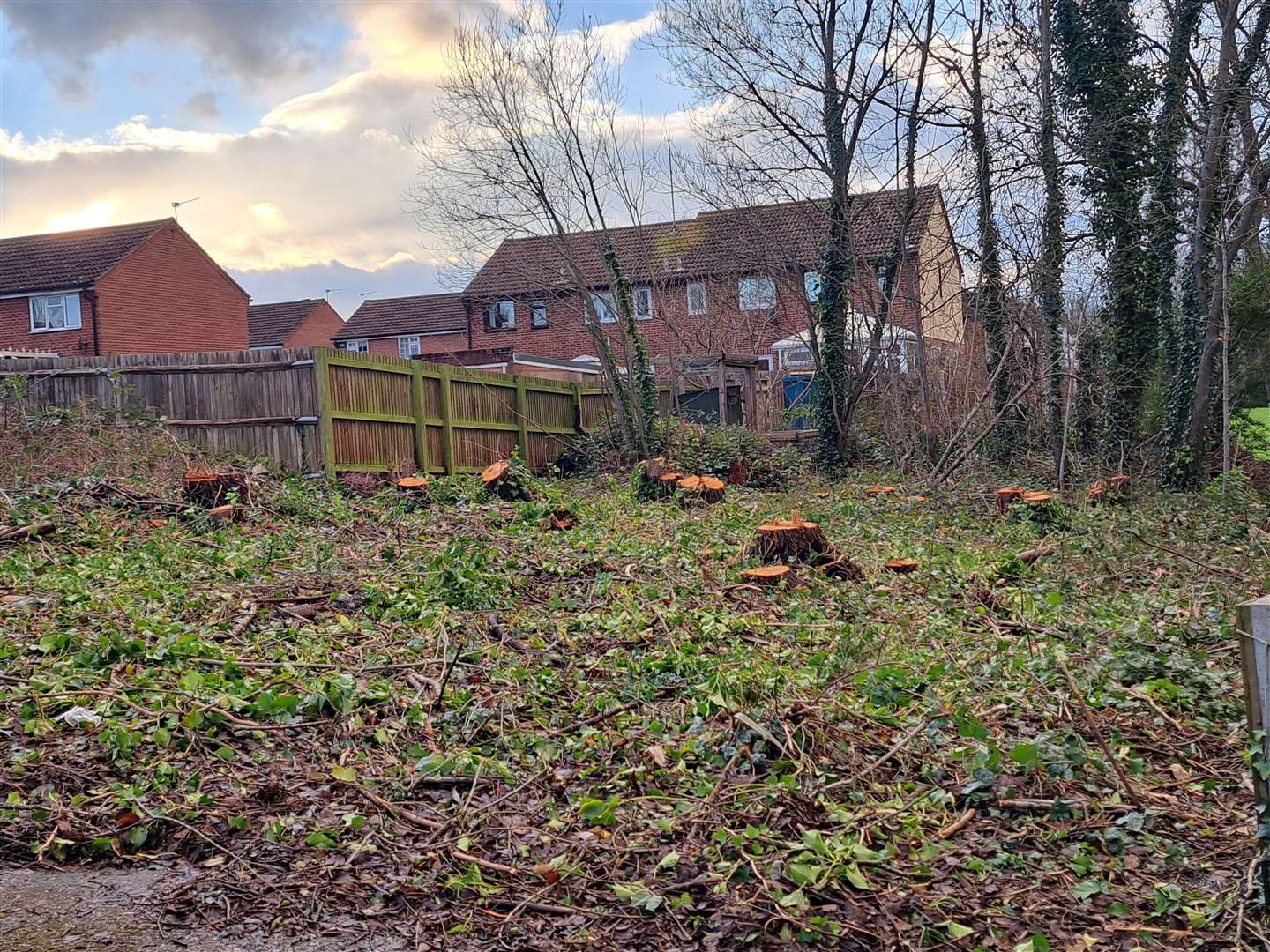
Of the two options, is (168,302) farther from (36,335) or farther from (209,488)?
(209,488)

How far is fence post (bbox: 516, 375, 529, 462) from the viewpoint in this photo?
17.8 meters

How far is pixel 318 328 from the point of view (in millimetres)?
47656

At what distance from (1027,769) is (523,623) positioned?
3343mm

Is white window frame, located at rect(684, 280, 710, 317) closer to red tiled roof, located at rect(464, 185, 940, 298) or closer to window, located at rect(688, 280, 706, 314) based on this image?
window, located at rect(688, 280, 706, 314)

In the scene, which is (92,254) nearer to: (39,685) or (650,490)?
(650,490)

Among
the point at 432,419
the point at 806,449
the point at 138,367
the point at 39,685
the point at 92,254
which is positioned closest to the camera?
the point at 39,685

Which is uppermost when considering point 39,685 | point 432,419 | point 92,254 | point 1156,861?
point 92,254

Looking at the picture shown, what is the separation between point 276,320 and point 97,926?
47.0m

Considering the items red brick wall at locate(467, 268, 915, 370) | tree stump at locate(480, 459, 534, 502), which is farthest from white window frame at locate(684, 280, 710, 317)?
tree stump at locate(480, 459, 534, 502)

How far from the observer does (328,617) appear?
6.48 meters

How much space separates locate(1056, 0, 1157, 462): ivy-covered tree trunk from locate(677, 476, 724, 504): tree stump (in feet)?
19.8

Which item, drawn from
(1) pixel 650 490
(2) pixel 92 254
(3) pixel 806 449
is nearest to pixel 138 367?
(1) pixel 650 490

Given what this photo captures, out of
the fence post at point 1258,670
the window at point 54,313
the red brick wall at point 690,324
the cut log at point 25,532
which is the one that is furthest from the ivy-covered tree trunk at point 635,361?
the window at point 54,313

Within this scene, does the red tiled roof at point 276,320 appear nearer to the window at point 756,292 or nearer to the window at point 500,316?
the window at point 500,316
